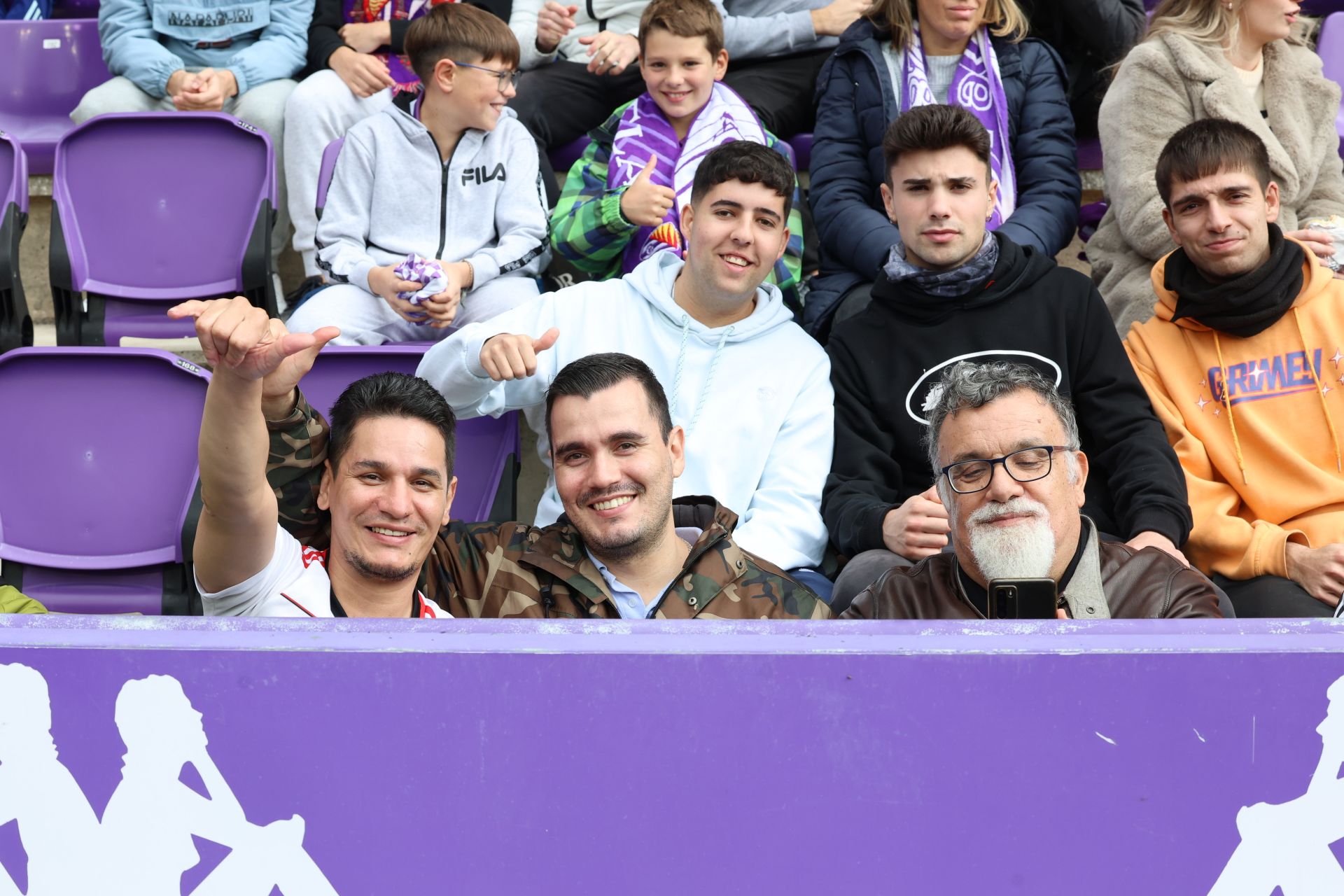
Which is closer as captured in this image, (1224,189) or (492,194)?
(1224,189)

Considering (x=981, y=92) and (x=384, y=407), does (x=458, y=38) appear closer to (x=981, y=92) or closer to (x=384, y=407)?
(x=981, y=92)

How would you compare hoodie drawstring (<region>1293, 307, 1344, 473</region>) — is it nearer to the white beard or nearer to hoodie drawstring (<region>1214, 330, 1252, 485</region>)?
hoodie drawstring (<region>1214, 330, 1252, 485</region>)

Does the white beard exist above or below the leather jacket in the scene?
above

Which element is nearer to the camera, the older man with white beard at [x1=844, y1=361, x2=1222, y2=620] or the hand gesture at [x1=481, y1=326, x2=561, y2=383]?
the older man with white beard at [x1=844, y1=361, x2=1222, y2=620]

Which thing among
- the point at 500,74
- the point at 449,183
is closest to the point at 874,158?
the point at 500,74

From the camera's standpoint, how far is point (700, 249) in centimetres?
286

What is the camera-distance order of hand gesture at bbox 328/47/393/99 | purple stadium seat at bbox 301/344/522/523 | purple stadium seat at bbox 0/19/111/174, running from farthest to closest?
1. purple stadium seat at bbox 0/19/111/174
2. hand gesture at bbox 328/47/393/99
3. purple stadium seat at bbox 301/344/522/523

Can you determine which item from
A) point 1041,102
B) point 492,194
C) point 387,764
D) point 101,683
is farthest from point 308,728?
point 1041,102

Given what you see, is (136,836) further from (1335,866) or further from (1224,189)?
(1224,189)

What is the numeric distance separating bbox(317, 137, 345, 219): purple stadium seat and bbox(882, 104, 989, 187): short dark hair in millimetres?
1566

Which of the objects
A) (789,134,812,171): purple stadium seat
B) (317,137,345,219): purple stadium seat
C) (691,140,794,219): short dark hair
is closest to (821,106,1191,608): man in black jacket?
(691,140,794,219): short dark hair

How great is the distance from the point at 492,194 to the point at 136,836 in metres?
2.53

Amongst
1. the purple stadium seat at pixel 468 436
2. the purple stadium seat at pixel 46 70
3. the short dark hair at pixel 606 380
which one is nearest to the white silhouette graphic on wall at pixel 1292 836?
the short dark hair at pixel 606 380

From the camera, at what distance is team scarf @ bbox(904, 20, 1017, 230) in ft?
11.4
